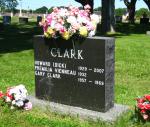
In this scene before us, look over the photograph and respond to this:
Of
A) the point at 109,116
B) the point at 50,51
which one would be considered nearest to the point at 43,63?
the point at 50,51

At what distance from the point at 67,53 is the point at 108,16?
903 inches

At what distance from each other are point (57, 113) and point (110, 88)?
3.73ft

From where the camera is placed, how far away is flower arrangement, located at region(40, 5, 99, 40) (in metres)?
7.96

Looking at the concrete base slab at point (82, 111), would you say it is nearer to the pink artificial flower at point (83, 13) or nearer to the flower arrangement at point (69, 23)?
the flower arrangement at point (69, 23)

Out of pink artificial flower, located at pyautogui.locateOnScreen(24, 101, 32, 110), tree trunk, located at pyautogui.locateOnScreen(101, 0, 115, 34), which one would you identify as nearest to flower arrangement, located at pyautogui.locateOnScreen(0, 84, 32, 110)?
pink artificial flower, located at pyautogui.locateOnScreen(24, 101, 32, 110)

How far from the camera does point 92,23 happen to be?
26.6ft

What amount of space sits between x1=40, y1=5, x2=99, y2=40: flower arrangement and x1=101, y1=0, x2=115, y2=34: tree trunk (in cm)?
2215

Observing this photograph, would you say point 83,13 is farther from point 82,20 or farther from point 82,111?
point 82,111

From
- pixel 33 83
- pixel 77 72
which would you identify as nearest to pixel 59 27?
pixel 77 72

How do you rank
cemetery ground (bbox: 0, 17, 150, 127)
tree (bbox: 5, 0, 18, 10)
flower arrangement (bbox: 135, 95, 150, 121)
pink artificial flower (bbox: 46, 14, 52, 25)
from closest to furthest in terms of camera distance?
flower arrangement (bbox: 135, 95, 150, 121) < cemetery ground (bbox: 0, 17, 150, 127) < pink artificial flower (bbox: 46, 14, 52, 25) < tree (bbox: 5, 0, 18, 10)

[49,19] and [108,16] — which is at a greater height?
[49,19]

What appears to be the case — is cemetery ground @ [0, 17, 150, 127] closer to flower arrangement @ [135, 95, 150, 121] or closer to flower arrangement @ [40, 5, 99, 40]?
flower arrangement @ [135, 95, 150, 121]

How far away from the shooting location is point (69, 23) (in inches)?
317

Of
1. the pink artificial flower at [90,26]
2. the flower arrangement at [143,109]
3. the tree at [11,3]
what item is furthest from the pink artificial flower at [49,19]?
the tree at [11,3]
